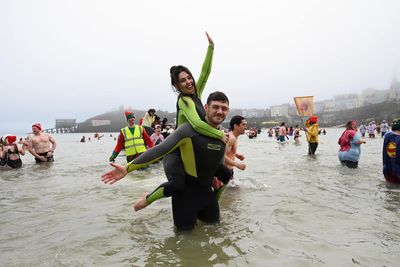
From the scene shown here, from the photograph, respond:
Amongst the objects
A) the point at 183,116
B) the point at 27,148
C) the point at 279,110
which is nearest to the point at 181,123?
the point at 183,116

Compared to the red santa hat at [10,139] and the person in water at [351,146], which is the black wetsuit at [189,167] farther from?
the red santa hat at [10,139]

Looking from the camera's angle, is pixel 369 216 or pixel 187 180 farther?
pixel 369 216

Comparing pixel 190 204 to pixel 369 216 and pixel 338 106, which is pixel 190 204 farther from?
pixel 338 106

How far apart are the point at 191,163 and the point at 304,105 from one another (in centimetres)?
1474

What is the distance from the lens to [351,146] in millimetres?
9086

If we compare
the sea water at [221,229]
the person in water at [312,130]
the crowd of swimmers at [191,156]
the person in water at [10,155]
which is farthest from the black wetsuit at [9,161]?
the person in water at [312,130]

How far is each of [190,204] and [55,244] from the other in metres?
1.54

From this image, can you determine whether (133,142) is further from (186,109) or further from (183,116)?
(186,109)

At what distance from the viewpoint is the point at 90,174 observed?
30.3 ft

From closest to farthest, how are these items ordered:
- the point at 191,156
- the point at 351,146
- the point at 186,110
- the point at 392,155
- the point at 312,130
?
the point at 191,156, the point at 186,110, the point at 392,155, the point at 351,146, the point at 312,130

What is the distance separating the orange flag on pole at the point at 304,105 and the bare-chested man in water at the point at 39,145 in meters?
12.2

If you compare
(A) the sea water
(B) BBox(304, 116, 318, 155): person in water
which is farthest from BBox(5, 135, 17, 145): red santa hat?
(B) BBox(304, 116, 318, 155): person in water

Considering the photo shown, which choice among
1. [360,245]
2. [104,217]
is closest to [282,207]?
[360,245]

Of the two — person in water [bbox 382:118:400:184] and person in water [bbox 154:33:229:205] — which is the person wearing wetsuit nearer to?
person in water [bbox 154:33:229:205]
